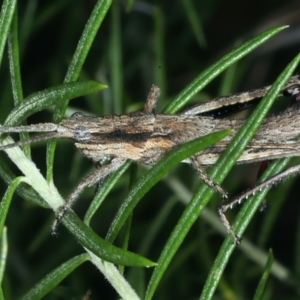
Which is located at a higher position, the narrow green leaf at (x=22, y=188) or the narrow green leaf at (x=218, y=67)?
the narrow green leaf at (x=22, y=188)

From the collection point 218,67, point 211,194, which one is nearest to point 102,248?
point 211,194

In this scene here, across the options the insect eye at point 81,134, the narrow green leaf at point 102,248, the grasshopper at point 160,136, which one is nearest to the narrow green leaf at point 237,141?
the narrow green leaf at point 102,248

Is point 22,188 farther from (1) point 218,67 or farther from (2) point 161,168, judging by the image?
(1) point 218,67

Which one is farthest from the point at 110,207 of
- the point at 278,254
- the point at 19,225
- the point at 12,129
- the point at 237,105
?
the point at 12,129

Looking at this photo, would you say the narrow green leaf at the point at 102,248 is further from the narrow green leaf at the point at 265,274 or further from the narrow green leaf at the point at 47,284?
the narrow green leaf at the point at 265,274

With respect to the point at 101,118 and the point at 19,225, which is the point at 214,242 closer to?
the point at 19,225

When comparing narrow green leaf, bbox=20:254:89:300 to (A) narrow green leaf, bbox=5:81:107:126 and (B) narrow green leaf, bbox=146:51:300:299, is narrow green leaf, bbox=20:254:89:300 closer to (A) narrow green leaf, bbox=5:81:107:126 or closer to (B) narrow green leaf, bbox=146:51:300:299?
(B) narrow green leaf, bbox=146:51:300:299
